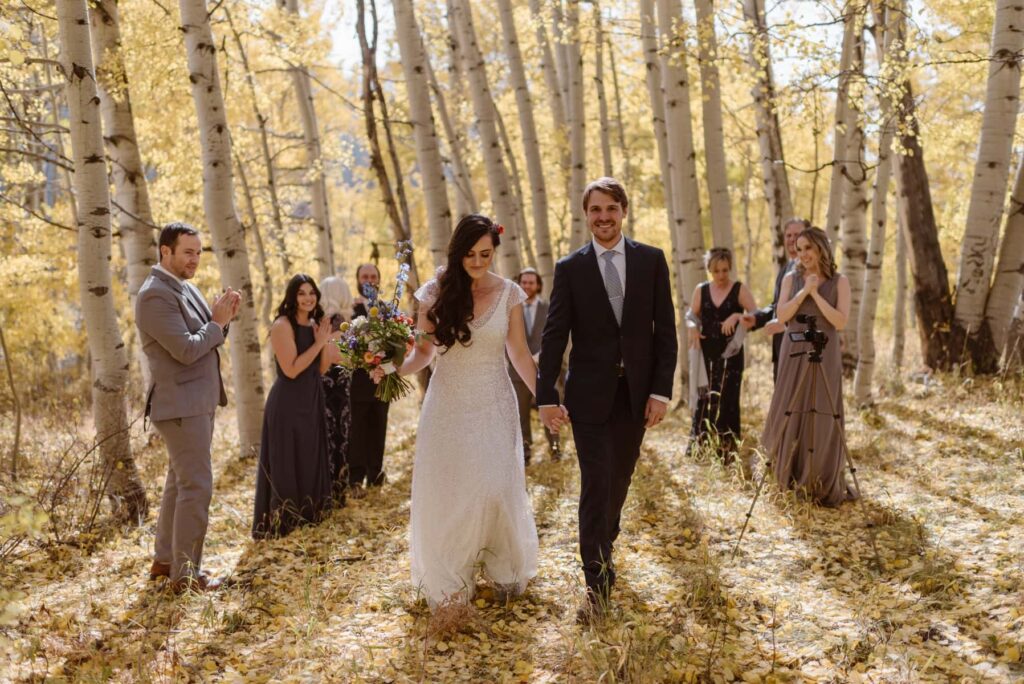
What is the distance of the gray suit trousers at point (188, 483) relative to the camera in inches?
187

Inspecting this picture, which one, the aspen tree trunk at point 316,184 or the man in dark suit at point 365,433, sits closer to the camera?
the man in dark suit at point 365,433

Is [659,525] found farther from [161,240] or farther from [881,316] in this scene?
[881,316]

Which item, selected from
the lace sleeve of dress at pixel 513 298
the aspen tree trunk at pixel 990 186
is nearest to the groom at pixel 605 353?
the lace sleeve of dress at pixel 513 298

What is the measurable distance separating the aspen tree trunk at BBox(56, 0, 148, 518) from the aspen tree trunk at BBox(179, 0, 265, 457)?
1.60 m

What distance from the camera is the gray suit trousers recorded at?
187 inches

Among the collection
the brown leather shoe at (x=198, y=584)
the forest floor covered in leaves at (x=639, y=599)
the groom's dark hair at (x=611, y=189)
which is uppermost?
the groom's dark hair at (x=611, y=189)

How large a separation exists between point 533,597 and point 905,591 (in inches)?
78.9

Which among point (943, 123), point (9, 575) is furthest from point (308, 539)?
point (943, 123)

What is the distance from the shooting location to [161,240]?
477cm

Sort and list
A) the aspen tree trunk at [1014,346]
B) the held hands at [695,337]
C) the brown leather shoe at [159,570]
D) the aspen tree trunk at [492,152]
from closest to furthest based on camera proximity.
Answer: the brown leather shoe at [159,570] → the held hands at [695,337] → the aspen tree trunk at [1014,346] → the aspen tree trunk at [492,152]

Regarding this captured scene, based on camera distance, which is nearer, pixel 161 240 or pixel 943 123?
pixel 161 240

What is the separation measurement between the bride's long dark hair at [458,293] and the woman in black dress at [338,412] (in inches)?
106

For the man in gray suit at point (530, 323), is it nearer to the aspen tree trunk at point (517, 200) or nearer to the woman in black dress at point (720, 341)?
the woman in black dress at point (720, 341)

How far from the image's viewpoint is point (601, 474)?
4113 mm
